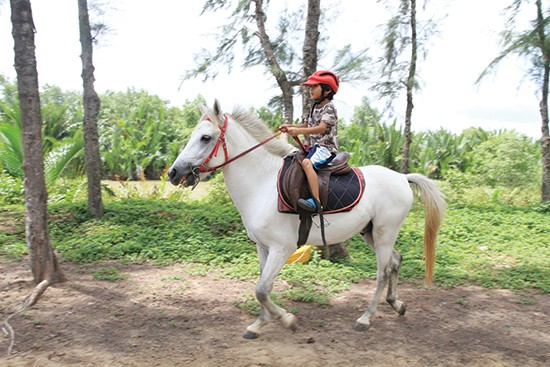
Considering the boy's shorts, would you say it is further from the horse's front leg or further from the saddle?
the horse's front leg

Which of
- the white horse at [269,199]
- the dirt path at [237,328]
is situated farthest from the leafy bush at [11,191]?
the white horse at [269,199]

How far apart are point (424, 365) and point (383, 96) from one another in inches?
306

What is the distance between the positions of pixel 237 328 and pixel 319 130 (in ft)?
6.80

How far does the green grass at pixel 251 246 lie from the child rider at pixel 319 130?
5.06ft

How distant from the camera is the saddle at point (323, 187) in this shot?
364cm

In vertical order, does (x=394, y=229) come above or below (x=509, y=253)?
above

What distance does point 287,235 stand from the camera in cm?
371

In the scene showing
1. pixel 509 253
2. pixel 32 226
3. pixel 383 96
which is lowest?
pixel 509 253

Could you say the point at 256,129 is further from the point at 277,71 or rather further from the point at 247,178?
the point at 277,71

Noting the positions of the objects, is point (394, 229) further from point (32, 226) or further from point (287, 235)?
point (32, 226)

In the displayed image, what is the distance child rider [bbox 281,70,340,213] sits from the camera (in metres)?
3.69

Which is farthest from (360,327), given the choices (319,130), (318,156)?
(319,130)

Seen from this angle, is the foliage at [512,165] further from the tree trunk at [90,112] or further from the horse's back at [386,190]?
the tree trunk at [90,112]

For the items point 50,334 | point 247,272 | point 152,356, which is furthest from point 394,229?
point 50,334
